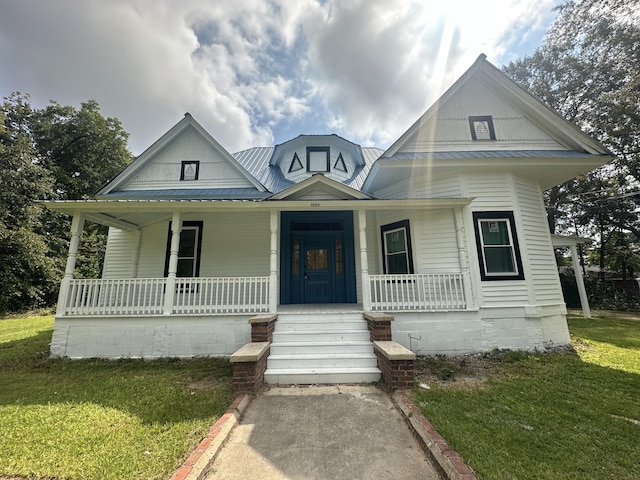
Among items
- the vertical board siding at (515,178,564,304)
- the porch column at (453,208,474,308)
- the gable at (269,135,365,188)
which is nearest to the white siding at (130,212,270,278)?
the gable at (269,135,365,188)

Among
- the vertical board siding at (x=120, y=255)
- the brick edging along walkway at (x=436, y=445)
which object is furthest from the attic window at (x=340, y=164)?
the brick edging along walkway at (x=436, y=445)

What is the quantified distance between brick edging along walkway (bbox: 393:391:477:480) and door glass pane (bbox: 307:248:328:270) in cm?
508

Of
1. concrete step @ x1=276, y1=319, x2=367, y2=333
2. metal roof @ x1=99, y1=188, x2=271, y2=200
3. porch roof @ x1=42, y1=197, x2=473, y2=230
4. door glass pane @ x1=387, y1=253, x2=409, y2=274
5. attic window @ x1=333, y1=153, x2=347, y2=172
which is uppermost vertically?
attic window @ x1=333, y1=153, x2=347, y2=172

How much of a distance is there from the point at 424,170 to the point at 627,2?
64.9 ft

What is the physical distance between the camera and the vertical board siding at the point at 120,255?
8.80 metres

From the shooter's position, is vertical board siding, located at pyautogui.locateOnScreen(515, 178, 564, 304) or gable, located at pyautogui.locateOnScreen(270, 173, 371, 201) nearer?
vertical board siding, located at pyautogui.locateOnScreen(515, 178, 564, 304)

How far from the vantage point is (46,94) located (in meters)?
20.2

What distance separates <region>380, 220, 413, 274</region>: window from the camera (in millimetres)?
7414

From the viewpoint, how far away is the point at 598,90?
17.4 m

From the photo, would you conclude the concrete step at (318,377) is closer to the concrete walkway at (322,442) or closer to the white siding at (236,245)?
the concrete walkway at (322,442)

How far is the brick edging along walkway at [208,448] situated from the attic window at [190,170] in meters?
7.66

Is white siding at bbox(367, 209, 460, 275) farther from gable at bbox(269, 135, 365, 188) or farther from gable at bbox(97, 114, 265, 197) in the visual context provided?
gable at bbox(97, 114, 265, 197)

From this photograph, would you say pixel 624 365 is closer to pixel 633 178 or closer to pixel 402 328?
pixel 402 328

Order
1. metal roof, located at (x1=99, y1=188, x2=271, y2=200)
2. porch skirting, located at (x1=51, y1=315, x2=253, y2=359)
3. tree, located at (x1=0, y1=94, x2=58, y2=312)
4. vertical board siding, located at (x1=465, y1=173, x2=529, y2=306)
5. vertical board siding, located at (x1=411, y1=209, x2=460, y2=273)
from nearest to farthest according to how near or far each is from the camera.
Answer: porch skirting, located at (x1=51, y1=315, x2=253, y2=359) → vertical board siding, located at (x1=465, y1=173, x2=529, y2=306) → vertical board siding, located at (x1=411, y1=209, x2=460, y2=273) → metal roof, located at (x1=99, y1=188, x2=271, y2=200) → tree, located at (x1=0, y1=94, x2=58, y2=312)
